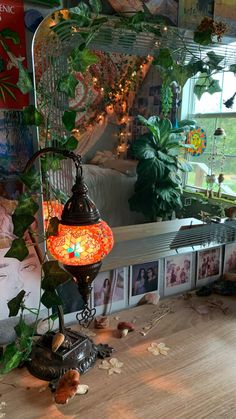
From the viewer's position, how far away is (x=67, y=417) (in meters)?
0.72

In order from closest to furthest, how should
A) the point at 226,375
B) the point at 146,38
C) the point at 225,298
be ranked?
1. the point at 226,375
2. the point at 146,38
3. the point at 225,298

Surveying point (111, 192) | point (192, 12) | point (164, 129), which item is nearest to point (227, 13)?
point (192, 12)

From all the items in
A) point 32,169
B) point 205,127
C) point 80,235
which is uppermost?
point 205,127

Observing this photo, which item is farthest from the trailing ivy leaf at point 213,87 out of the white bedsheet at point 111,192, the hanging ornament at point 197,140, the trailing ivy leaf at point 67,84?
the trailing ivy leaf at point 67,84

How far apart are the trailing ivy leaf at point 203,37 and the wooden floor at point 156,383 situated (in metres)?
0.87

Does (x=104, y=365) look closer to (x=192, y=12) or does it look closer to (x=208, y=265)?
(x=208, y=265)

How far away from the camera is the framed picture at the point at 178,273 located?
1.22 metres

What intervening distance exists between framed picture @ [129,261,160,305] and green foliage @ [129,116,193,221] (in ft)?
0.58

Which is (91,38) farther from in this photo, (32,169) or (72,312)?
(72,312)

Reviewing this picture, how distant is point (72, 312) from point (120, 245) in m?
0.26

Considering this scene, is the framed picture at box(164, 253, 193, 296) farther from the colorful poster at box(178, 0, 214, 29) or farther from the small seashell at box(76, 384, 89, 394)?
the colorful poster at box(178, 0, 214, 29)

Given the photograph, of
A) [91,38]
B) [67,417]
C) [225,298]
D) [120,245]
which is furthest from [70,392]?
[91,38]

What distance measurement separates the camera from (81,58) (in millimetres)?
817

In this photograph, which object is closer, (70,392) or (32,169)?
(70,392)
